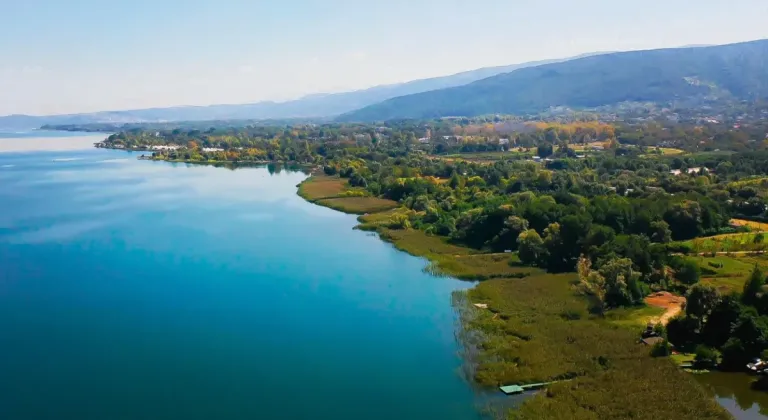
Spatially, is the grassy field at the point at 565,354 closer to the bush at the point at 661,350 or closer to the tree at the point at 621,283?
the bush at the point at 661,350

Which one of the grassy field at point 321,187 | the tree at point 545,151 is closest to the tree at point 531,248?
the grassy field at point 321,187

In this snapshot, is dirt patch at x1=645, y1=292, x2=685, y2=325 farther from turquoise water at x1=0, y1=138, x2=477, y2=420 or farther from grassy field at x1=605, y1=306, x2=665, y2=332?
turquoise water at x1=0, y1=138, x2=477, y2=420

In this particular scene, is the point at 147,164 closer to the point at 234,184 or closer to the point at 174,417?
the point at 234,184

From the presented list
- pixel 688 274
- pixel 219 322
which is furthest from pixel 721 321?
pixel 219 322

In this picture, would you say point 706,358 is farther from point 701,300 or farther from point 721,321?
point 701,300

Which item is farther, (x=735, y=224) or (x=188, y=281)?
(x=735, y=224)

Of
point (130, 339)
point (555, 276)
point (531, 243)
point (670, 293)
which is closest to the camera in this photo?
point (130, 339)

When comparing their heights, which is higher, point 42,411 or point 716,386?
point 42,411

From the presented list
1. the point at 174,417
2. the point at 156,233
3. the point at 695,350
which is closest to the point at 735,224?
the point at 695,350
